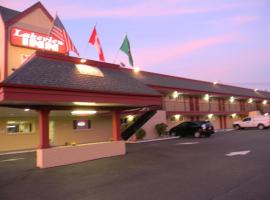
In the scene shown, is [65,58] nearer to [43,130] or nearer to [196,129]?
[43,130]

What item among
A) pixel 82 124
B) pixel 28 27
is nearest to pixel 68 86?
pixel 28 27

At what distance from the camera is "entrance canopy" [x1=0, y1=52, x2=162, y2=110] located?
10.7 meters

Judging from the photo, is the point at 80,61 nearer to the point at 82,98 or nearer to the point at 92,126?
the point at 82,98

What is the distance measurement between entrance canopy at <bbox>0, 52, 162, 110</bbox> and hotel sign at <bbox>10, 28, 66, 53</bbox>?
26.2 ft

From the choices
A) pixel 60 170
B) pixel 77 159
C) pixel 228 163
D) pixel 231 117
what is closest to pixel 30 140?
pixel 77 159

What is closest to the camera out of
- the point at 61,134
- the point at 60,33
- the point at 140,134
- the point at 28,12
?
the point at 60,33

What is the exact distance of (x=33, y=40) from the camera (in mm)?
22922

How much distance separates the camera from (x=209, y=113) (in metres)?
35.7

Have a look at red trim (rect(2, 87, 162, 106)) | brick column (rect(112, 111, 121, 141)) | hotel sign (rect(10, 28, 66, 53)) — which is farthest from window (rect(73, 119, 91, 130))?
red trim (rect(2, 87, 162, 106))

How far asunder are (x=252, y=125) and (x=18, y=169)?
3124 centimetres

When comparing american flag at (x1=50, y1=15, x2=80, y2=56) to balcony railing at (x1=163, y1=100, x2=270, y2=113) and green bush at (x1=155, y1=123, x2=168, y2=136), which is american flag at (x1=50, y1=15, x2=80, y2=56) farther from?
balcony railing at (x1=163, y1=100, x2=270, y2=113)

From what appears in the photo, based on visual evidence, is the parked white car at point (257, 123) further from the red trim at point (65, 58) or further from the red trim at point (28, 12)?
the red trim at point (28, 12)

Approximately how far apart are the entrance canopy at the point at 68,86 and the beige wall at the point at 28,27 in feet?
29.4

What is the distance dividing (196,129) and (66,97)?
56.7ft
